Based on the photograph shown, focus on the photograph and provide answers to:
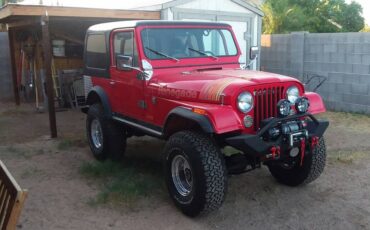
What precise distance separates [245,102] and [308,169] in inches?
50.1

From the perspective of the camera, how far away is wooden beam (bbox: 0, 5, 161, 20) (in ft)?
22.9

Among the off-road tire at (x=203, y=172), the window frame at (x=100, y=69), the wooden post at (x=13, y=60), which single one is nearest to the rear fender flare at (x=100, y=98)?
the window frame at (x=100, y=69)

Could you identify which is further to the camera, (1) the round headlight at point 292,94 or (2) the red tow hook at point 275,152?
(1) the round headlight at point 292,94

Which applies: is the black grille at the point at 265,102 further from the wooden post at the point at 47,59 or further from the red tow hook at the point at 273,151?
the wooden post at the point at 47,59

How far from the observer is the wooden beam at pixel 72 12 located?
697cm

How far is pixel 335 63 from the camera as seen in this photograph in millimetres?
9523

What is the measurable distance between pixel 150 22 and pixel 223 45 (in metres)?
0.99

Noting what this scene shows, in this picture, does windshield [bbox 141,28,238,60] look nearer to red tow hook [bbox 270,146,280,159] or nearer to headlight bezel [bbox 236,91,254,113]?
headlight bezel [bbox 236,91,254,113]

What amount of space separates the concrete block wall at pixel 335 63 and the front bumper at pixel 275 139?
17.8 ft

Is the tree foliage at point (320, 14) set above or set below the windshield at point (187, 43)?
above

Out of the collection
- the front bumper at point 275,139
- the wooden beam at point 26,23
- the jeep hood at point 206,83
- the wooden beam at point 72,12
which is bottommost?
the front bumper at point 275,139

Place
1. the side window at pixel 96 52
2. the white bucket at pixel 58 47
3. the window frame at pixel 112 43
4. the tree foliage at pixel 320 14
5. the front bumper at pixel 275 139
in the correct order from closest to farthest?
1. the front bumper at pixel 275 139
2. the window frame at pixel 112 43
3. the side window at pixel 96 52
4. the white bucket at pixel 58 47
5. the tree foliage at pixel 320 14

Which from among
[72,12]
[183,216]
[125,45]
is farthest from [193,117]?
[72,12]

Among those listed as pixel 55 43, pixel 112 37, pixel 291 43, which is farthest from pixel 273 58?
pixel 112 37
